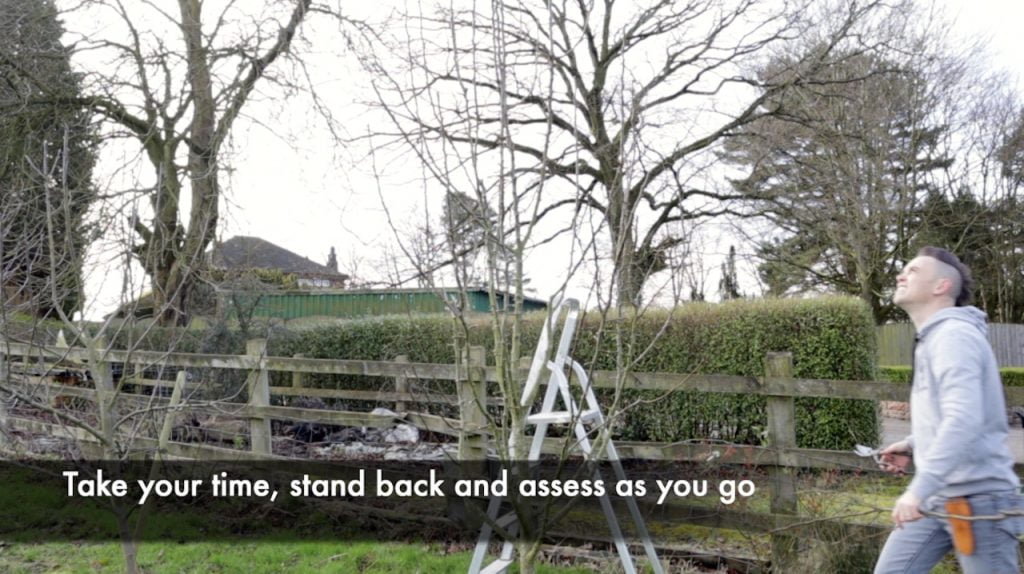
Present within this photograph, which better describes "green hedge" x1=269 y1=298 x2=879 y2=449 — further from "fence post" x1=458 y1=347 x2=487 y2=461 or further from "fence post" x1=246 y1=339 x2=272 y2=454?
"fence post" x1=246 y1=339 x2=272 y2=454

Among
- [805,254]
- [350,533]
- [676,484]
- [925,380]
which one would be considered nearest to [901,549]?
[925,380]

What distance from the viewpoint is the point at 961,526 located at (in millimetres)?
2133

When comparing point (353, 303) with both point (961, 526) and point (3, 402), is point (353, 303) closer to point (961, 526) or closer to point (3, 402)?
point (3, 402)

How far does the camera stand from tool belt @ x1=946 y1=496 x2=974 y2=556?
212cm

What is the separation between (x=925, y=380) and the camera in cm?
228

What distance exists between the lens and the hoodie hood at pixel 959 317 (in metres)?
2.22

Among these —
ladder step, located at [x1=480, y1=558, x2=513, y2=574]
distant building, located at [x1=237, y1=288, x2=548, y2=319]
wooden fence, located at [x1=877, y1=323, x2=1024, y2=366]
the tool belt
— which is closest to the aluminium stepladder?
ladder step, located at [x1=480, y1=558, x2=513, y2=574]

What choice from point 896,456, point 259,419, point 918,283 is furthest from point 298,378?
point 918,283

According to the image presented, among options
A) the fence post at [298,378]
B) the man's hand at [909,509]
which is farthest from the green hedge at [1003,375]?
the man's hand at [909,509]

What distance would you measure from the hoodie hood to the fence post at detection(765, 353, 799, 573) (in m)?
1.54

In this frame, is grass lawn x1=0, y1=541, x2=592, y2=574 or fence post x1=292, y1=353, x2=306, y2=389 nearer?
grass lawn x1=0, y1=541, x2=592, y2=574

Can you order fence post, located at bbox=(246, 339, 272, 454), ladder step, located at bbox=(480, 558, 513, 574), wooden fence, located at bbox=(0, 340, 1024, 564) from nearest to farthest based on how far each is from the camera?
ladder step, located at bbox=(480, 558, 513, 574), wooden fence, located at bbox=(0, 340, 1024, 564), fence post, located at bbox=(246, 339, 272, 454)

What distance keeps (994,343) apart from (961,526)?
70.4 ft

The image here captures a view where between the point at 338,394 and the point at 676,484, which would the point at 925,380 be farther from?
the point at 338,394
